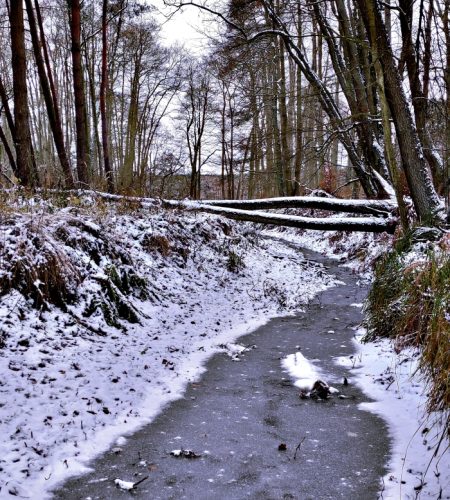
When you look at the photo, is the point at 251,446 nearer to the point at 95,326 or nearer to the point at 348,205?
the point at 95,326

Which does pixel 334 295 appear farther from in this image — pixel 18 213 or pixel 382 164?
pixel 18 213

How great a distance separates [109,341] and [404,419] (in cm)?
284

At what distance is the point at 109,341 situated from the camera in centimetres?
449

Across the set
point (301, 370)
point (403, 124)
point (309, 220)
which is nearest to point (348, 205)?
point (309, 220)

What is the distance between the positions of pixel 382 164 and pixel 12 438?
865 centimetres

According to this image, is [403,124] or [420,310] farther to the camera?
[403,124]

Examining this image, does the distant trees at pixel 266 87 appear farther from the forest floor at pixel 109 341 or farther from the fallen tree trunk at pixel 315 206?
the forest floor at pixel 109 341

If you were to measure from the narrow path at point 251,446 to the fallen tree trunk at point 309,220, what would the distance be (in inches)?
143

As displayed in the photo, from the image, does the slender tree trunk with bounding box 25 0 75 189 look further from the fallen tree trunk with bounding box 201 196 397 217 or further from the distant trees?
the fallen tree trunk with bounding box 201 196 397 217

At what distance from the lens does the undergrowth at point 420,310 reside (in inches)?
108

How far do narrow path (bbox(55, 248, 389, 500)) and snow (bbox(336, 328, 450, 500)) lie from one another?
0.34ft

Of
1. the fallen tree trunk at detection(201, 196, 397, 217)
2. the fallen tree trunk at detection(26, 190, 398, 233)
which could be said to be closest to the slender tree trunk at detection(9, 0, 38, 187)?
the fallen tree trunk at detection(26, 190, 398, 233)

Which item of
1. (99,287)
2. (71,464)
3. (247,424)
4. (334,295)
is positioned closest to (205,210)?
(334,295)

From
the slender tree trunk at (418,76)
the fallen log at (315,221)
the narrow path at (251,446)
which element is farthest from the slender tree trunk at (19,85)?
the slender tree trunk at (418,76)
